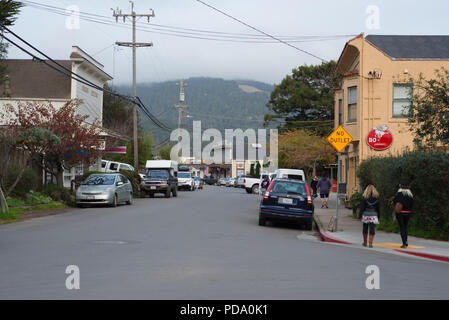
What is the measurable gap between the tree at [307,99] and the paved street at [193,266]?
137 ft

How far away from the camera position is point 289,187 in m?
18.3

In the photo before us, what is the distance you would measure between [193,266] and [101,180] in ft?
55.7

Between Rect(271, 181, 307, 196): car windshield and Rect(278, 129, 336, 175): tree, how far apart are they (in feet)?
83.3

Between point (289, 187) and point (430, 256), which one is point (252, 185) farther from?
point (430, 256)

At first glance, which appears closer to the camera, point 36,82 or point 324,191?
point 324,191

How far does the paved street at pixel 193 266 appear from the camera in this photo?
7.23 meters

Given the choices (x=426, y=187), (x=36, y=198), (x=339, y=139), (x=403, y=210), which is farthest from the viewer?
A: (x=36, y=198)

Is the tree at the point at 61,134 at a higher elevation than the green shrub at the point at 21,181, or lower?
higher

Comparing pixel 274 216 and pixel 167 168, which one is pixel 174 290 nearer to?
pixel 274 216

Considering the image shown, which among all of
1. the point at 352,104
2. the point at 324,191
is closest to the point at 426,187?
the point at 324,191

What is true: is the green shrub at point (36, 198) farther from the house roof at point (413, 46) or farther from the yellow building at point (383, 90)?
the house roof at point (413, 46)

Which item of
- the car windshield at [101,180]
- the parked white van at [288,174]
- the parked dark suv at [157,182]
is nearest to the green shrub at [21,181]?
the car windshield at [101,180]

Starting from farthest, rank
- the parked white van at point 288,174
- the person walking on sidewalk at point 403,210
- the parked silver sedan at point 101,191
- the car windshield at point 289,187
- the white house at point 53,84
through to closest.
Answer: the white house at point 53,84, the parked white van at point 288,174, the parked silver sedan at point 101,191, the car windshield at point 289,187, the person walking on sidewalk at point 403,210

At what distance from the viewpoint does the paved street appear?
23.7ft
